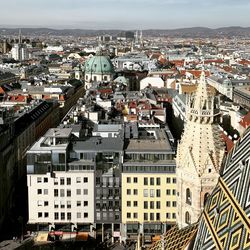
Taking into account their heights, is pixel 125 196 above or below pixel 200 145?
below

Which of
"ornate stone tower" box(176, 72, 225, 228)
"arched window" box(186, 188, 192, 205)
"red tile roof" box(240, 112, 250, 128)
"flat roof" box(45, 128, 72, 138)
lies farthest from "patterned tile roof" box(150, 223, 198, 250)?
"red tile roof" box(240, 112, 250, 128)

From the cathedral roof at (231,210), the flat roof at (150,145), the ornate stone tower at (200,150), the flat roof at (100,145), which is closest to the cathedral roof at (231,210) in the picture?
the cathedral roof at (231,210)

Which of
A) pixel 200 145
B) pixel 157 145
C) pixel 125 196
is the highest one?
pixel 200 145

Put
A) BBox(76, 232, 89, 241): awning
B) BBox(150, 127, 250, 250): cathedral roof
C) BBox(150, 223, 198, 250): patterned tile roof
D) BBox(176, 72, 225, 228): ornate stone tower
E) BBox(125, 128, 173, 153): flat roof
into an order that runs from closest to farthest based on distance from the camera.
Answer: BBox(150, 127, 250, 250): cathedral roof, BBox(150, 223, 198, 250): patterned tile roof, BBox(176, 72, 225, 228): ornate stone tower, BBox(76, 232, 89, 241): awning, BBox(125, 128, 173, 153): flat roof

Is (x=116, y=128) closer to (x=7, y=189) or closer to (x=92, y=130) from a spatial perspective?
(x=92, y=130)

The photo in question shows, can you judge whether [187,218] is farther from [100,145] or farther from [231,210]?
[100,145]

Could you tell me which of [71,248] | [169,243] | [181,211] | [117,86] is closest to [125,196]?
[71,248]

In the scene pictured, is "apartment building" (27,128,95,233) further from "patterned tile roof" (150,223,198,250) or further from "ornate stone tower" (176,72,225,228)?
"patterned tile roof" (150,223,198,250)

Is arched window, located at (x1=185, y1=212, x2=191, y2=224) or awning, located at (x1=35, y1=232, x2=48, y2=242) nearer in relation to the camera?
arched window, located at (x1=185, y1=212, x2=191, y2=224)
